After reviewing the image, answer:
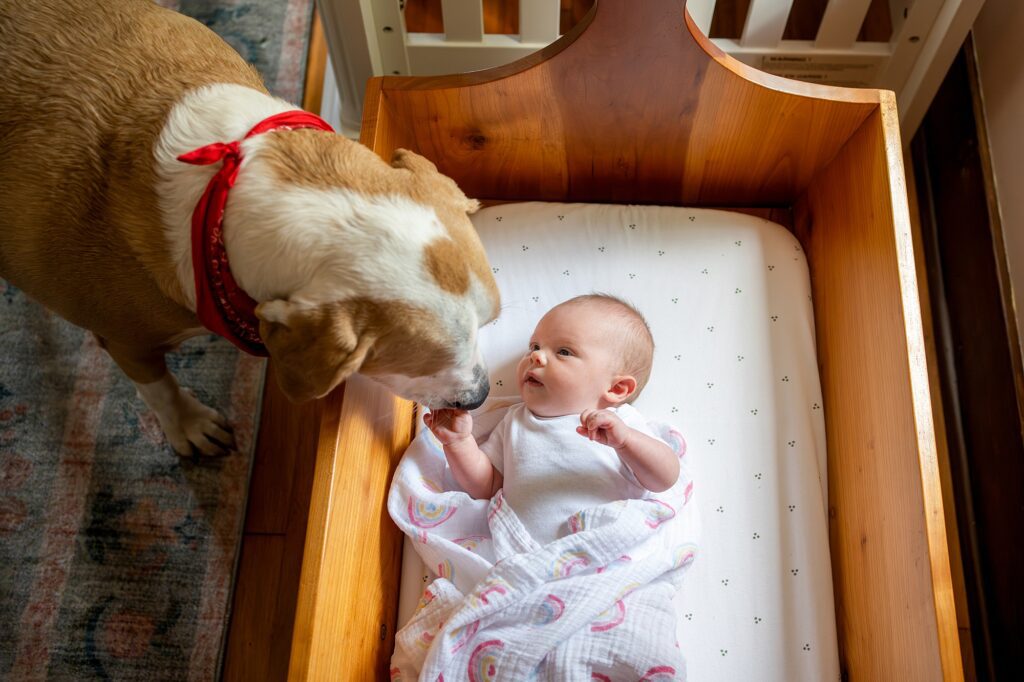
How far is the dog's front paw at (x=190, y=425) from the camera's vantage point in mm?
1462

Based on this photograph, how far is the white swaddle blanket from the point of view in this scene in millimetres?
1043

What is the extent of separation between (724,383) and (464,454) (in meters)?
0.46

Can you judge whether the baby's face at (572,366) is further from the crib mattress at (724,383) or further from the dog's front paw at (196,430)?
the dog's front paw at (196,430)

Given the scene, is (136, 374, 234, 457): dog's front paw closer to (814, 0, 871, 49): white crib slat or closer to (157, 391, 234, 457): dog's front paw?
(157, 391, 234, 457): dog's front paw

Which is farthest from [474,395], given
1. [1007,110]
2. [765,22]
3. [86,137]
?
[1007,110]

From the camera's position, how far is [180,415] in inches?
58.9

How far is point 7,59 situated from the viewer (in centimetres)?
105

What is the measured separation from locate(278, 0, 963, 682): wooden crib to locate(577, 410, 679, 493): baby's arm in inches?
12.0

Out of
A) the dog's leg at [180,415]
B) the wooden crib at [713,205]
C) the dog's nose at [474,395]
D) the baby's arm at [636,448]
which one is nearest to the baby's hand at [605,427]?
the baby's arm at [636,448]

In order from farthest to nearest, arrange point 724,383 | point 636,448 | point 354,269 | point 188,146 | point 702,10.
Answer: point 702,10, point 724,383, point 636,448, point 188,146, point 354,269

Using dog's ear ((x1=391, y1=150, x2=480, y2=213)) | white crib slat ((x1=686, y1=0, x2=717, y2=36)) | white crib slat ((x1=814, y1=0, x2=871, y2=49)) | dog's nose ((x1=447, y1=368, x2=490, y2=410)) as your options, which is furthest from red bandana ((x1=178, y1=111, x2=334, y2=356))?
white crib slat ((x1=814, y1=0, x2=871, y2=49))

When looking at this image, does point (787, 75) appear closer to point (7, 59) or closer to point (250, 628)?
point (7, 59)

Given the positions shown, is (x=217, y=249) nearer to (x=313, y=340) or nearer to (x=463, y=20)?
(x=313, y=340)

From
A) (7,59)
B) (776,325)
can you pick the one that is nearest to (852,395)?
(776,325)
